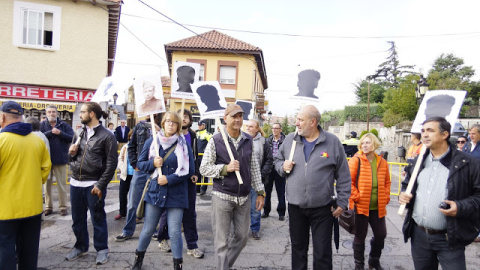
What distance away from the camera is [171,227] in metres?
3.94

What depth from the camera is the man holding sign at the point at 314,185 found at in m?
3.53

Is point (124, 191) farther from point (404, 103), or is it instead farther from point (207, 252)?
point (404, 103)

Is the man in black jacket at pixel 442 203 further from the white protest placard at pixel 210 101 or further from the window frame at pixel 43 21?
the window frame at pixel 43 21

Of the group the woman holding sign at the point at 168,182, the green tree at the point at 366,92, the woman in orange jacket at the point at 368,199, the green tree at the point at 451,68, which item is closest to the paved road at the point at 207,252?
the woman in orange jacket at the point at 368,199

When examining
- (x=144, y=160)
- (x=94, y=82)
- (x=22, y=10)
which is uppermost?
(x=22, y=10)

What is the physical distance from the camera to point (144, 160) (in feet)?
13.7

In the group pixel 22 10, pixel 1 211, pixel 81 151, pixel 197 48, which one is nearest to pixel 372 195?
pixel 81 151

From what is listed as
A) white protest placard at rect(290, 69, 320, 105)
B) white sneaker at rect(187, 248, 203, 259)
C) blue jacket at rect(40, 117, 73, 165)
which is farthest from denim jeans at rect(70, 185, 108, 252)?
white protest placard at rect(290, 69, 320, 105)

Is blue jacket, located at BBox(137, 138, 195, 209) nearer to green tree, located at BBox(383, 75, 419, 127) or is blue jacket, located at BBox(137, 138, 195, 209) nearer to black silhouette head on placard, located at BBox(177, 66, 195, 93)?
black silhouette head on placard, located at BBox(177, 66, 195, 93)

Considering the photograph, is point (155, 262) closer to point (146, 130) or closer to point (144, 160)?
point (144, 160)

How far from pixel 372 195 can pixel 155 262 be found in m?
→ 3.08

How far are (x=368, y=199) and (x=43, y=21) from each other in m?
15.3

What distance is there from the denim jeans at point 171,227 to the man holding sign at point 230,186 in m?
0.45

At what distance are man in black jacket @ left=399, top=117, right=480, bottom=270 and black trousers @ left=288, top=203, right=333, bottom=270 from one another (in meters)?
0.80
